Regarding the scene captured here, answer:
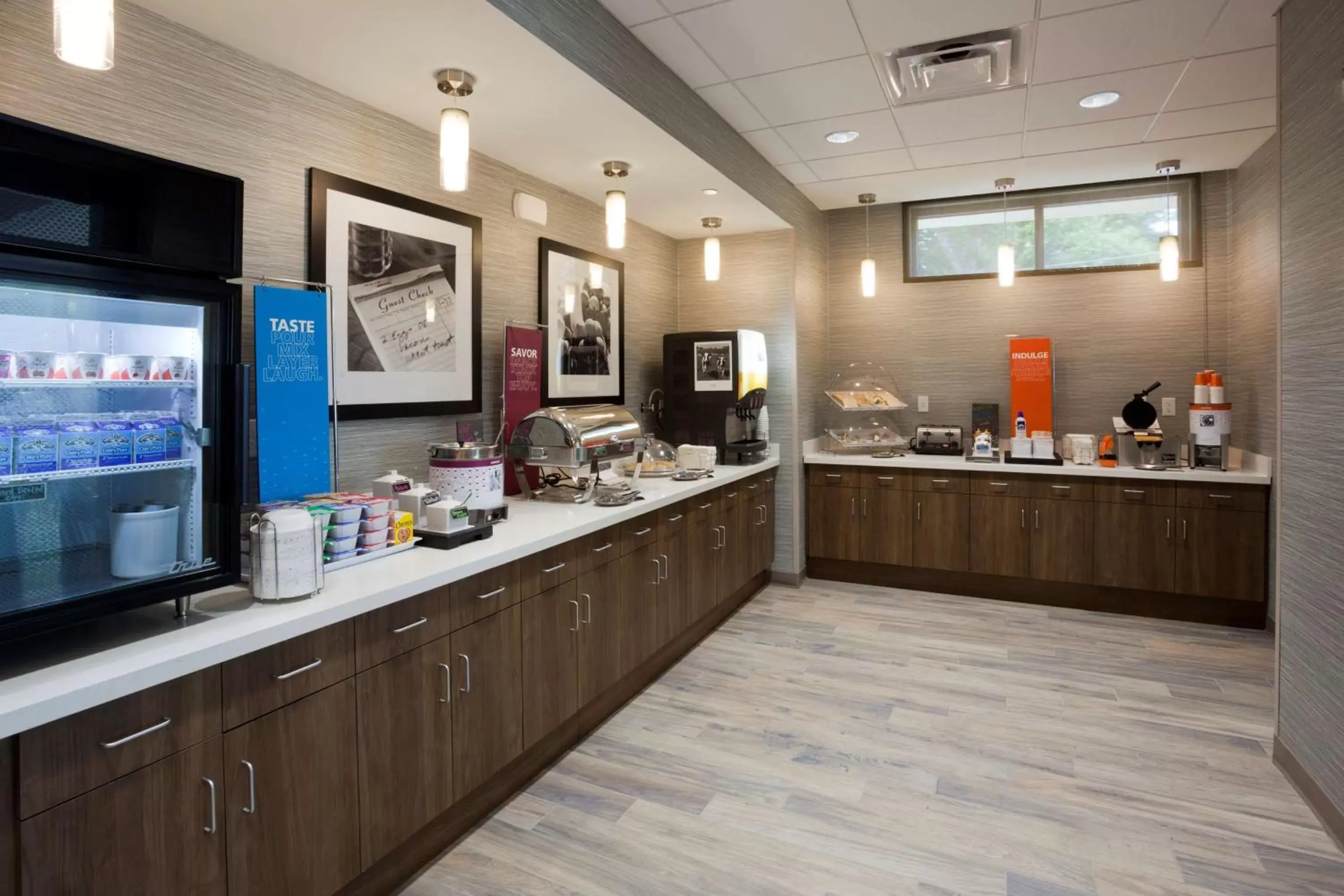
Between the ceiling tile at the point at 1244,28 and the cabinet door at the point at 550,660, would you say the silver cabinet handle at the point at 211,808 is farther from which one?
the ceiling tile at the point at 1244,28

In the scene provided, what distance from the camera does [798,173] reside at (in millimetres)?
4625

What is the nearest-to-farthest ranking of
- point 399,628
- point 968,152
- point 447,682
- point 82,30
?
point 82,30 < point 399,628 < point 447,682 < point 968,152

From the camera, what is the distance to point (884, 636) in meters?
4.19

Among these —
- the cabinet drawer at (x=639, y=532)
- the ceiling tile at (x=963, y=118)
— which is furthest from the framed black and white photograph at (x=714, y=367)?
the ceiling tile at (x=963, y=118)

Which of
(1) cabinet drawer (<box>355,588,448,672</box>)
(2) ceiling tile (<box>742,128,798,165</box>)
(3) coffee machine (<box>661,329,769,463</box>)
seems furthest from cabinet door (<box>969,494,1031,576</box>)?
(1) cabinet drawer (<box>355,588,448,672</box>)

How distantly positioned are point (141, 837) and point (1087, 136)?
4823 millimetres

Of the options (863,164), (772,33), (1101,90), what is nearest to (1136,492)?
(1101,90)

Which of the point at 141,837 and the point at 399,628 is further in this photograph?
the point at 399,628

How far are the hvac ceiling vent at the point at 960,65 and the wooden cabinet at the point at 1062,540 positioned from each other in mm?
2595

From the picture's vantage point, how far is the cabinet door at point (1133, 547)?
14.5ft

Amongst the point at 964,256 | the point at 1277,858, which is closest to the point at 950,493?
the point at 964,256

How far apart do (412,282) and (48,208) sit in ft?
5.15

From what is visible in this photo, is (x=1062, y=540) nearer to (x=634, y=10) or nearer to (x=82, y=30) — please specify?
(x=634, y=10)

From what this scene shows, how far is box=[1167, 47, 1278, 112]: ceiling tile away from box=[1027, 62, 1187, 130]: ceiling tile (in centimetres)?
6
